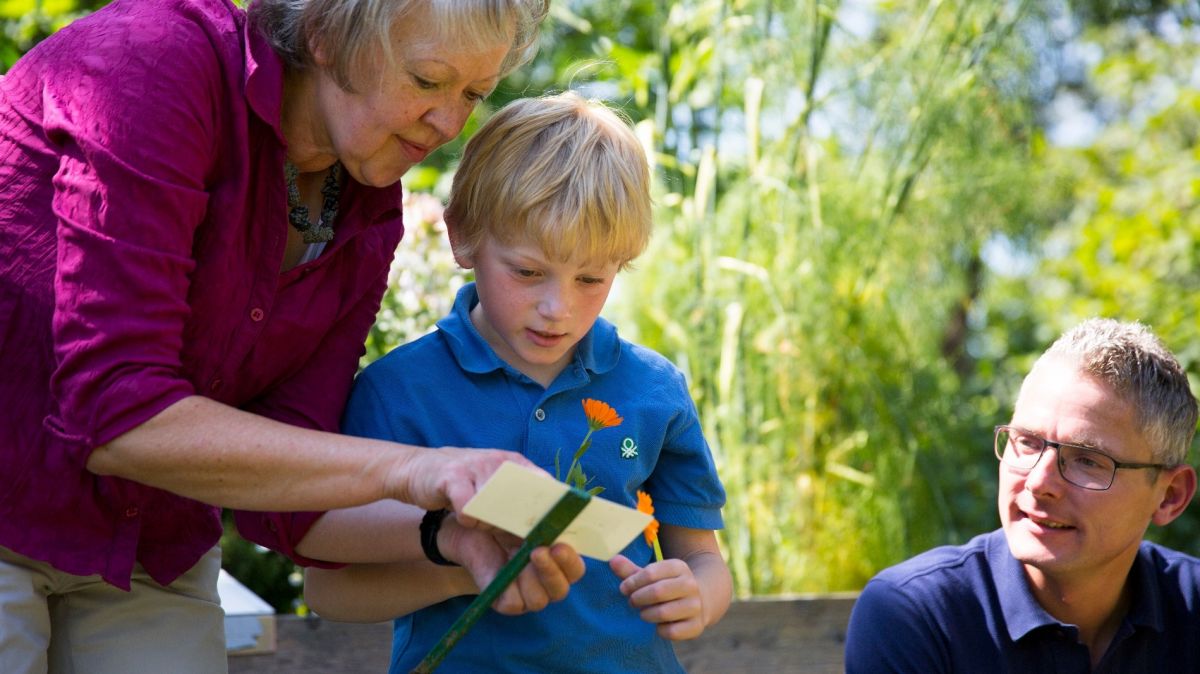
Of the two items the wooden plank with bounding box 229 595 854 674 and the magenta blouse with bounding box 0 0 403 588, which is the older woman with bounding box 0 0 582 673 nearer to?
the magenta blouse with bounding box 0 0 403 588

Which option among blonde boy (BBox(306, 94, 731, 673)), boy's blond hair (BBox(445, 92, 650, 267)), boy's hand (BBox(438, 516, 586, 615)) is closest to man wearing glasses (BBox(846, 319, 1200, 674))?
blonde boy (BBox(306, 94, 731, 673))

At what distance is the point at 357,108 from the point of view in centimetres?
159

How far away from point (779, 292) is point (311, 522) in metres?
2.10

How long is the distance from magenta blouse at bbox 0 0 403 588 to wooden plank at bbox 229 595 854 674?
101cm

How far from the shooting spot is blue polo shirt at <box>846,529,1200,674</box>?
216 cm

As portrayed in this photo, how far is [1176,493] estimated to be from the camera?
7.39 ft

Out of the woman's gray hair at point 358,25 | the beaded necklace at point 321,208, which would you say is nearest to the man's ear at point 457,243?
the beaded necklace at point 321,208

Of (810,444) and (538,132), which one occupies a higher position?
(538,132)

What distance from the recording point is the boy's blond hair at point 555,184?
1.76m

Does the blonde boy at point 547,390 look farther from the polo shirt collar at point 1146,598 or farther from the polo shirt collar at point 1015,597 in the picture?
the polo shirt collar at point 1146,598

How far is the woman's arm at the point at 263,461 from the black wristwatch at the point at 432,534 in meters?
0.23

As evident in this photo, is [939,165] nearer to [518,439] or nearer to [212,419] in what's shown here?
[518,439]

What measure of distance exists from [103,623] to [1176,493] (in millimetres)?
1768

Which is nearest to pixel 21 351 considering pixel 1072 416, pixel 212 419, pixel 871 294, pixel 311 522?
pixel 212 419
